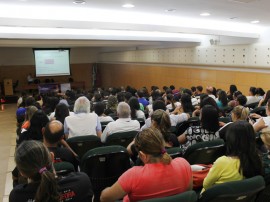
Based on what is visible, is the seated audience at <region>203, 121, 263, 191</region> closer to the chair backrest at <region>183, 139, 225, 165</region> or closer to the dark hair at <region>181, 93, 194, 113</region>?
the chair backrest at <region>183, 139, 225, 165</region>

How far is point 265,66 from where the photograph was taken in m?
8.19

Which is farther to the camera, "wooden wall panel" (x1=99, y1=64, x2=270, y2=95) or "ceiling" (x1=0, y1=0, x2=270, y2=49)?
"wooden wall panel" (x1=99, y1=64, x2=270, y2=95)

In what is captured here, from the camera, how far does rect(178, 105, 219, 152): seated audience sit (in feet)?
10.6

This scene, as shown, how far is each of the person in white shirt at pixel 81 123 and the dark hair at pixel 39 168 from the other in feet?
7.48

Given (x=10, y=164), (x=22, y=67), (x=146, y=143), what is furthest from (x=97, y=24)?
(x=22, y=67)

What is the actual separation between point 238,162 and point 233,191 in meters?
0.42

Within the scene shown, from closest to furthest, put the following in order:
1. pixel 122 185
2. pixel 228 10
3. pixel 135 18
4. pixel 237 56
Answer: pixel 122 185 < pixel 228 10 < pixel 135 18 < pixel 237 56

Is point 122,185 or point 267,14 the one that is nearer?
point 122,185

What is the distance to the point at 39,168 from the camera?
1567 millimetres

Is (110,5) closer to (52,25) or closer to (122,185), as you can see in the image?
(52,25)

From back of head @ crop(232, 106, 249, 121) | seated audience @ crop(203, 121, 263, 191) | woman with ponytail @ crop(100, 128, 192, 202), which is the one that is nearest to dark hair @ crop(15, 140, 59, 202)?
woman with ponytail @ crop(100, 128, 192, 202)

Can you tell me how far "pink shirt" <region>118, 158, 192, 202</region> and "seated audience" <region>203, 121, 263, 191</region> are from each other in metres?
0.28

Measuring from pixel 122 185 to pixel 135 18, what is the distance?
552 cm

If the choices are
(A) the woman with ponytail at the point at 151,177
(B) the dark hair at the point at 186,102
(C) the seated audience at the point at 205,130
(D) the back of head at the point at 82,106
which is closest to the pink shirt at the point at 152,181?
(A) the woman with ponytail at the point at 151,177
